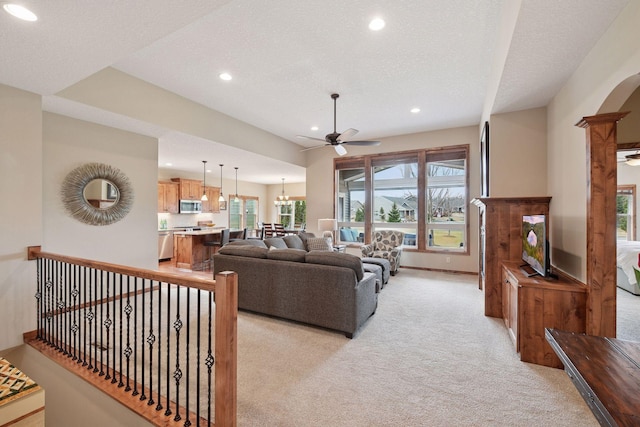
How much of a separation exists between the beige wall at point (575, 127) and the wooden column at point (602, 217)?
0.24 meters

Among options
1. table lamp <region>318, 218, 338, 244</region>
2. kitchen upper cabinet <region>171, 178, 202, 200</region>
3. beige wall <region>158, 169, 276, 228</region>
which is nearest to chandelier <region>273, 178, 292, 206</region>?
beige wall <region>158, 169, 276, 228</region>

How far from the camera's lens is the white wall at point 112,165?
3564 mm

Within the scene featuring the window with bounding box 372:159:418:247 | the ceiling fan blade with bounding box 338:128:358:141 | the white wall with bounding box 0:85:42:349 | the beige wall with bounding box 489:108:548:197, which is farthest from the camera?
the window with bounding box 372:159:418:247

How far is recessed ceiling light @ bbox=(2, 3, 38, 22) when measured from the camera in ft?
5.67

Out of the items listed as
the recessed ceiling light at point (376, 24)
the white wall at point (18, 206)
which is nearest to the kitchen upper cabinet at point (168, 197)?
the white wall at point (18, 206)

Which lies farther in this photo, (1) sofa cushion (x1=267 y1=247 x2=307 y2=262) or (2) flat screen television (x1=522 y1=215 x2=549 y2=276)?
(1) sofa cushion (x1=267 y1=247 x2=307 y2=262)

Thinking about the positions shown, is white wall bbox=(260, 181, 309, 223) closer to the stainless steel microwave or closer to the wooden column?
the stainless steel microwave

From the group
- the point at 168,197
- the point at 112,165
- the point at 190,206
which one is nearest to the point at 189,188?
the point at 190,206

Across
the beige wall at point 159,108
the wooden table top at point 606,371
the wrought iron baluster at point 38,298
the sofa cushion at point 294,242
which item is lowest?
the wrought iron baluster at point 38,298

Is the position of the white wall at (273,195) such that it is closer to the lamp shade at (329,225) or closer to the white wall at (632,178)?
the lamp shade at (329,225)

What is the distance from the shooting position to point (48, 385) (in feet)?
8.78

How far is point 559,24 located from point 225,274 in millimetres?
2818

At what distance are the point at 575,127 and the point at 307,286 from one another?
120 inches

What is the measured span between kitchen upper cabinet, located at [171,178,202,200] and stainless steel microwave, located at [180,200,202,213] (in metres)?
0.12
